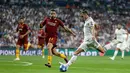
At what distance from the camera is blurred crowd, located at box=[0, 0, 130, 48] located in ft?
140

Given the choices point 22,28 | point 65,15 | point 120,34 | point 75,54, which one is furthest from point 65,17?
point 75,54

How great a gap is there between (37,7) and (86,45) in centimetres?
3208

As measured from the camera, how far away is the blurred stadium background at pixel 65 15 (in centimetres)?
4312

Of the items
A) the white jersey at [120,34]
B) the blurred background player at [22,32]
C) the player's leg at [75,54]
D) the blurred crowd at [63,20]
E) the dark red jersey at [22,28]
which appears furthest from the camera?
the blurred crowd at [63,20]

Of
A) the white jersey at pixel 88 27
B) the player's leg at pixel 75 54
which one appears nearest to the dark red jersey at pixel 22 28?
the white jersey at pixel 88 27

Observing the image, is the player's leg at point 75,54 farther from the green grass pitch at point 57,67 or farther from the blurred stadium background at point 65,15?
the blurred stadium background at point 65,15

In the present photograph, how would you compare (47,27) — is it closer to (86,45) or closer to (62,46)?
(86,45)

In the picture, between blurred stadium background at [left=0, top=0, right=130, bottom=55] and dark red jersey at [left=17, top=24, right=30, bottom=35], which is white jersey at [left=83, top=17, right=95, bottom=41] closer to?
dark red jersey at [left=17, top=24, right=30, bottom=35]

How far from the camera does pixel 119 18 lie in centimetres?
4994

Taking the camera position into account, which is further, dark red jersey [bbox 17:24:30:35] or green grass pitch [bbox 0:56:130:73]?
dark red jersey [bbox 17:24:30:35]

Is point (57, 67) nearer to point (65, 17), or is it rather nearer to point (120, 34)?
point (120, 34)

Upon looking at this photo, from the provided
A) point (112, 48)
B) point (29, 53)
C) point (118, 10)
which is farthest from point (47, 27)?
point (118, 10)

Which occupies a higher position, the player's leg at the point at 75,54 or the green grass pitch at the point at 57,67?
the player's leg at the point at 75,54

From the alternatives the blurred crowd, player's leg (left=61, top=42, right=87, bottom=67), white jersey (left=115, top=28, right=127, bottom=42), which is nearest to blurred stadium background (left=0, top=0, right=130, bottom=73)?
the blurred crowd
